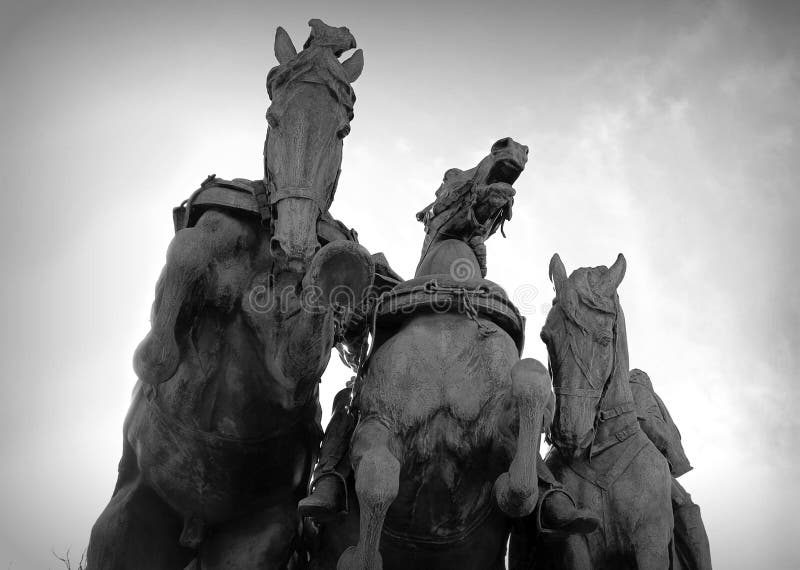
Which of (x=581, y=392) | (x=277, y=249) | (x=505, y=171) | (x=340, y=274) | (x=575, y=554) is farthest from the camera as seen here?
(x=505, y=171)

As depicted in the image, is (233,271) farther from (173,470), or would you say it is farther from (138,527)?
(138,527)

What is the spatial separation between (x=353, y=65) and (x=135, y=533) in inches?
106

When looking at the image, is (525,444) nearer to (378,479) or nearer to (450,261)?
(378,479)

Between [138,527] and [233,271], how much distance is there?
1494mm

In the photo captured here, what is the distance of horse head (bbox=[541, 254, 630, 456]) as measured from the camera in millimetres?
4926

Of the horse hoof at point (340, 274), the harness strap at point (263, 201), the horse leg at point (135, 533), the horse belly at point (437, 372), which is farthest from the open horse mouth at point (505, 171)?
the horse leg at point (135, 533)

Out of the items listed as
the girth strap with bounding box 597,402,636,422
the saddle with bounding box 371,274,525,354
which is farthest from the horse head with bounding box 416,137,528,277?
the girth strap with bounding box 597,402,636,422

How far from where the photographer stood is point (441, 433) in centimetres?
418

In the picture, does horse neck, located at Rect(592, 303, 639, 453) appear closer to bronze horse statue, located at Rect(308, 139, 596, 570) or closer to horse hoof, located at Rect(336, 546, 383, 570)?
bronze horse statue, located at Rect(308, 139, 596, 570)

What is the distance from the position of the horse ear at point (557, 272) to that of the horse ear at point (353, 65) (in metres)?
1.55

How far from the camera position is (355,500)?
175 inches

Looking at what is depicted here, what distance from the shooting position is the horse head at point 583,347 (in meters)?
4.93

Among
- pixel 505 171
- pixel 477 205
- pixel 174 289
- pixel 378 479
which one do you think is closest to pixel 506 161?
pixel 505 171

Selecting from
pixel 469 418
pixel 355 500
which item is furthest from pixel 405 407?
pixel 355 500
